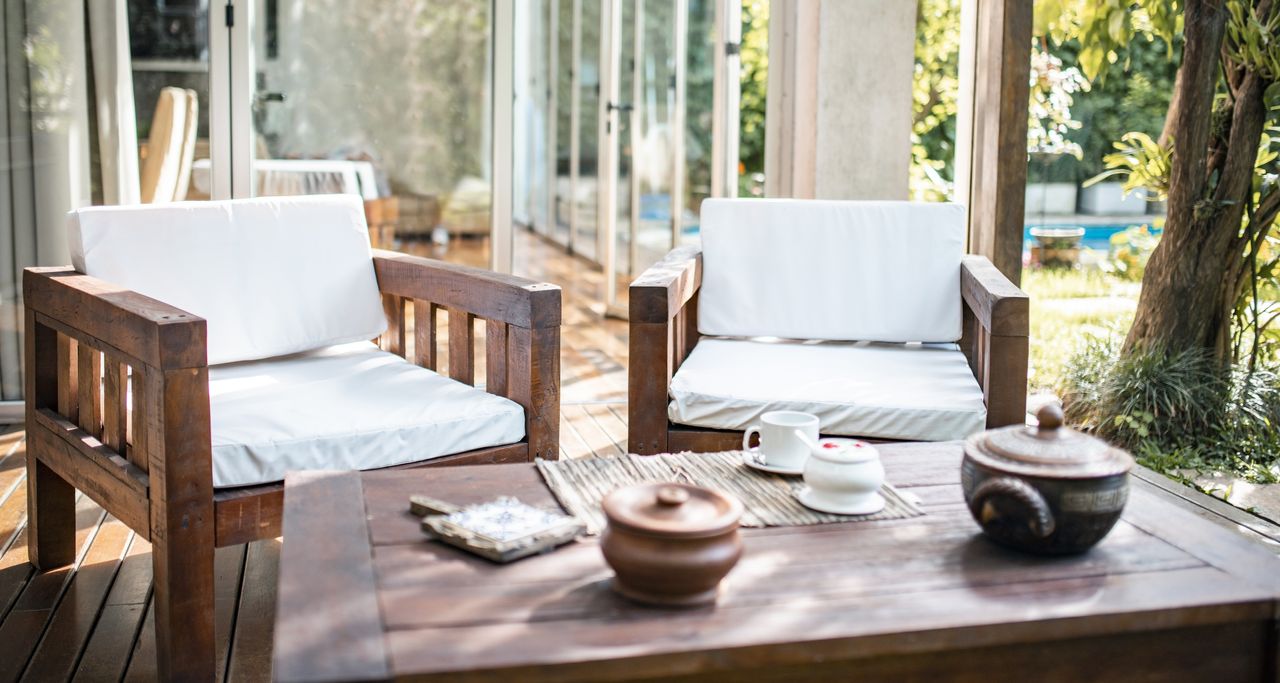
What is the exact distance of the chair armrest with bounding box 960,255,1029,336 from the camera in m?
2.40

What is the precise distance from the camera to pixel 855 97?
4.05 m

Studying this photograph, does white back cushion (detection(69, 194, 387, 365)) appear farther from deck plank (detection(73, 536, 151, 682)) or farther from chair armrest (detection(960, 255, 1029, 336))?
chair armrest (detection(960, 255, 1029, 336))

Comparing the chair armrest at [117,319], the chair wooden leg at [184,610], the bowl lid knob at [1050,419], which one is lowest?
the chair wooden leg at [184,610]

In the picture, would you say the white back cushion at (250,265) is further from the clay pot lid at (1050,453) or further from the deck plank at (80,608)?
the clay pot lid at (1050,453)

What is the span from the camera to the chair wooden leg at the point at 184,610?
1.99 meters

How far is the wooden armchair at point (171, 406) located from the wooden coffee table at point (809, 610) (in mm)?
451

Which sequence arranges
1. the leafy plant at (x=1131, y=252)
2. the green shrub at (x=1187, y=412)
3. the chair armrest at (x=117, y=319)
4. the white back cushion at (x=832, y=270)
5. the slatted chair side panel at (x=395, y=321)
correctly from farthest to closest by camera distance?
the leafy plant at (x=1131, y=252)
the green shrub at (x=1187, y=412)
the white back cushion at (x=832, y=270)
the slatted chair side panel at (x=395, y=321)
the chair armrest at (x=117, y=319)

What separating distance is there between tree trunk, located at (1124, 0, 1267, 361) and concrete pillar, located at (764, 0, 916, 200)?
2.68 feet

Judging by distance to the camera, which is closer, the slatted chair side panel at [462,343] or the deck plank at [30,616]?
the deck plank at [30,616]

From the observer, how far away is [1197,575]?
4.87 feet

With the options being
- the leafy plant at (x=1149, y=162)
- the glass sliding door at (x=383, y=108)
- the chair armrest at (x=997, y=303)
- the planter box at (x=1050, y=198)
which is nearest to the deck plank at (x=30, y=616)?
the chair armrest at (x=997, y=303)

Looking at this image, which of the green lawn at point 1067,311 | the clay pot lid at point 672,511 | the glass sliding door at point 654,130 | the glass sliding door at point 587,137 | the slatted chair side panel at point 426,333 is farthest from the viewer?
the glass sliding door at point 587,137

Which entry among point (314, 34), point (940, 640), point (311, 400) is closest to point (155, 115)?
point (314, 34)

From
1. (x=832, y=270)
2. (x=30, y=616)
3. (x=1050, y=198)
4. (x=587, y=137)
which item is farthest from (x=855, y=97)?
(x=587, y=137)
